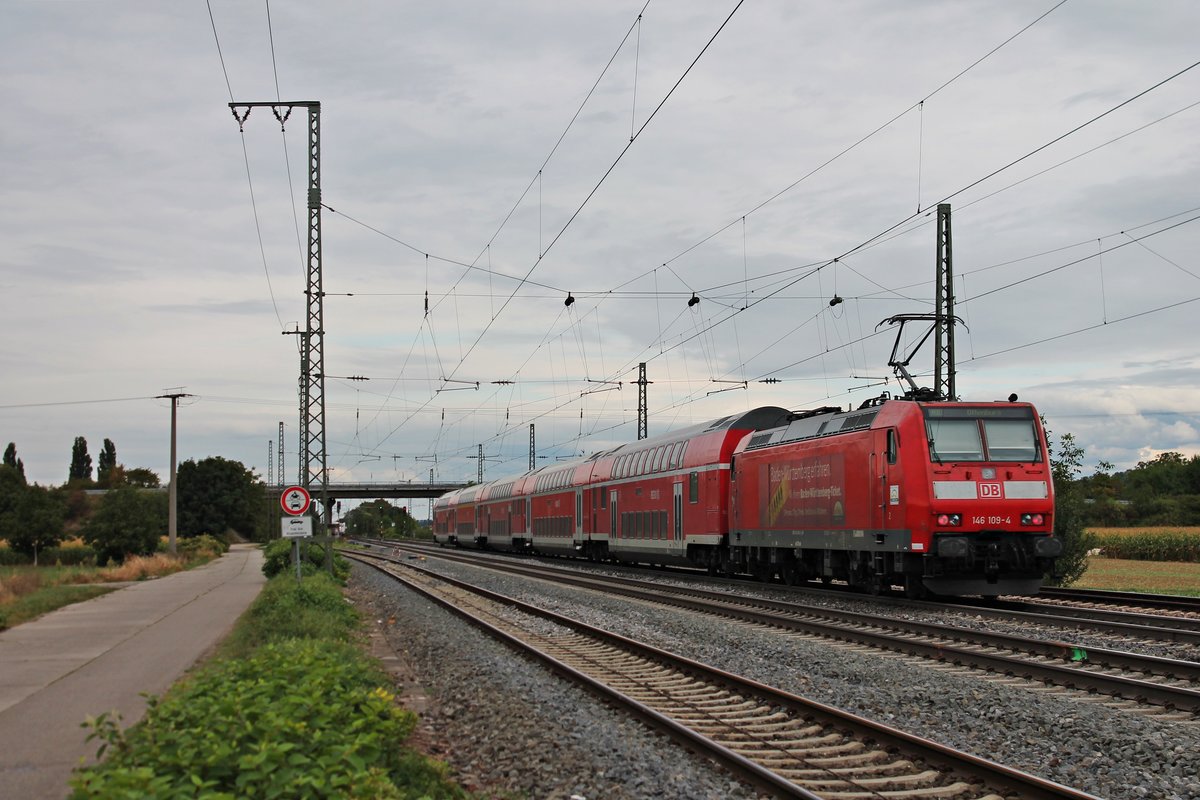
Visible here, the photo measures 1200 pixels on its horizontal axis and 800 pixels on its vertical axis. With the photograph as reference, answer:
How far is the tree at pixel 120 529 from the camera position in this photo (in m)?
56.4

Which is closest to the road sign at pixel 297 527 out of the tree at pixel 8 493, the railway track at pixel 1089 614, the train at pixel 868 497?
the train at pixel 868 497

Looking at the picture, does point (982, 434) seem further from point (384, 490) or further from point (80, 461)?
point (80, 461)

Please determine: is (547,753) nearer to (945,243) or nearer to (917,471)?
(917,471)

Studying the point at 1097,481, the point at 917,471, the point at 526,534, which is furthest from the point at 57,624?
the point at 1097,481

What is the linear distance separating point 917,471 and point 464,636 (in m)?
8.29

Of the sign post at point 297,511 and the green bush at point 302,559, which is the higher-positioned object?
the sign post at point 297,511

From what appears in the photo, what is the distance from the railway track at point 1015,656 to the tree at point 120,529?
43.7m

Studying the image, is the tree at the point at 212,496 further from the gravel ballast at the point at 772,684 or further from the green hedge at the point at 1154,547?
the gravel ballast at the point at 772,684

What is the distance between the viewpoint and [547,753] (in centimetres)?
905

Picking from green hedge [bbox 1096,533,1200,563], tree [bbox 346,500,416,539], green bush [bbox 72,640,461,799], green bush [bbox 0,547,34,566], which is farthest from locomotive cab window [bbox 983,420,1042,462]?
tree [bbox 346,500,416,539]

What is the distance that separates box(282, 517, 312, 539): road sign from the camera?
2236cm

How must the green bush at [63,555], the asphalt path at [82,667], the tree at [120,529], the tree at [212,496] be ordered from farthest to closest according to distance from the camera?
the tree at [212,496] → the green bush at [63,555] → the tree at [120,529] → the asphalt path at [82,667]

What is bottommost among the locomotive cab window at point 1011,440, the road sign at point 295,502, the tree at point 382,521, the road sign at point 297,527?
the tree at point 382,521

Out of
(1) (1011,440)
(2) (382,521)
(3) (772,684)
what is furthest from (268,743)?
(2) (382,521)
